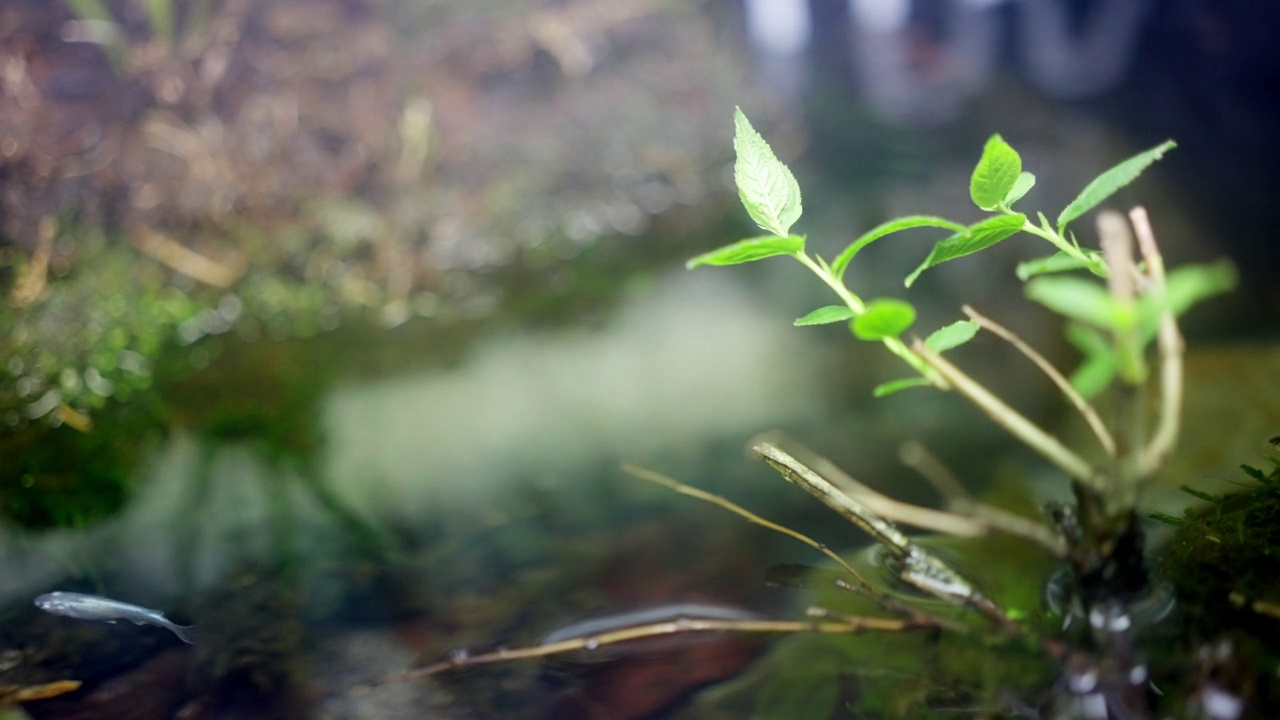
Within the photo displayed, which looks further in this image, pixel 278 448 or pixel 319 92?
pixel 319 92

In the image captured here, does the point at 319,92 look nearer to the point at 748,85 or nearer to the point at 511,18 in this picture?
the point at 511,18

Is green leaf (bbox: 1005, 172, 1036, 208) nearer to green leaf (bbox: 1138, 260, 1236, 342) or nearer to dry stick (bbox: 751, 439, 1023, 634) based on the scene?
green leaf (bbox: 1138, 260, 1236, 342)

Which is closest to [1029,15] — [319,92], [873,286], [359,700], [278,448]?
[873,286]

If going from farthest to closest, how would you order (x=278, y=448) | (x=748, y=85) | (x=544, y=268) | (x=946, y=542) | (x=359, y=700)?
(x=748, y=85)
(x=544, y=268)
(x=278, y=448)
(x=946, y=542)
(x=359, y=700)

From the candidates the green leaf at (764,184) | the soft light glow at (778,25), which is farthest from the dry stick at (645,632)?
the soft light glow at (778,25)

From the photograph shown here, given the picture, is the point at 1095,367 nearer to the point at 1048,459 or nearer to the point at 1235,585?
the point at 1048,459

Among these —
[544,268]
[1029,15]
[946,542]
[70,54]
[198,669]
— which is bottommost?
[946,542]

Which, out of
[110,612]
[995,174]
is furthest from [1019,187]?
[110,612]
